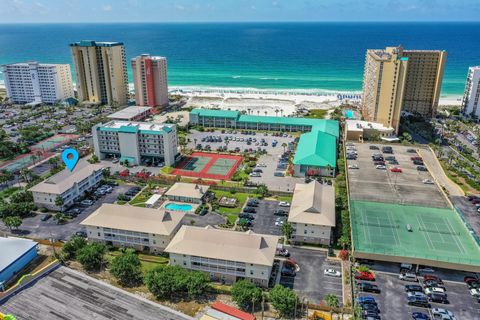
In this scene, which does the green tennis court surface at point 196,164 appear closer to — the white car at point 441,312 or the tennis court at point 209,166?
the tennis court at point 209,166

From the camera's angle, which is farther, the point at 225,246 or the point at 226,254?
the point at 225,246

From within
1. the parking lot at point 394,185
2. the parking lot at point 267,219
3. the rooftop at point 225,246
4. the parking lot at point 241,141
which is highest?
the rooftop at point 225,246

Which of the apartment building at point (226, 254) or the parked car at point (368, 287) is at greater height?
the apartment building at point (226, 254)

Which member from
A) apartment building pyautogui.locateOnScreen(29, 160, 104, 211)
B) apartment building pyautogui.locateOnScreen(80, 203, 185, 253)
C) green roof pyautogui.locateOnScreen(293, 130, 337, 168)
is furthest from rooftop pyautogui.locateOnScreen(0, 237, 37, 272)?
green roof pyautogui.locateOnScreen(293, 130, 337, 168)

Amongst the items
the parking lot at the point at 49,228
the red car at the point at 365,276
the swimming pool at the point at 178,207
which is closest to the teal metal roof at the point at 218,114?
the swimming pool at the point at 178,207

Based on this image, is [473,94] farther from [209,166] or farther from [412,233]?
[209,166]

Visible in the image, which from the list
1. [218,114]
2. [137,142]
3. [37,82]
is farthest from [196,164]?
[37,82]
